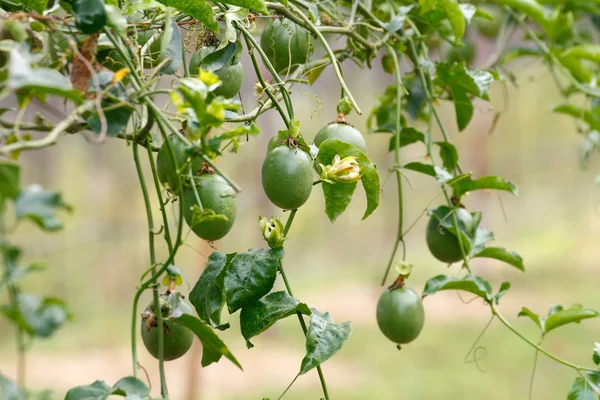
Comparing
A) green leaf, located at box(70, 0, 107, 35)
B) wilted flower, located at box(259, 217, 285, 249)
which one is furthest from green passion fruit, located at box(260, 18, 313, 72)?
green leaf, located at box(70, 0, 107, 35)

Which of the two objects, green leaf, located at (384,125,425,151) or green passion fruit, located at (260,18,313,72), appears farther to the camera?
green leaf, located at (384,125,425,151)

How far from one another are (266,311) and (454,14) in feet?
1.75

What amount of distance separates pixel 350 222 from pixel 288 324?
2.81m

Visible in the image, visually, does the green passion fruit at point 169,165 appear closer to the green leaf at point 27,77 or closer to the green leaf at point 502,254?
the green leaf at point 27,77

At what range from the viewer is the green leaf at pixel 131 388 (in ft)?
1.77

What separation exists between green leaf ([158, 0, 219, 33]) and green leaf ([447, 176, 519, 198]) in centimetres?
40

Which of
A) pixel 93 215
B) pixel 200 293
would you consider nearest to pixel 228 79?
pixel 200 293

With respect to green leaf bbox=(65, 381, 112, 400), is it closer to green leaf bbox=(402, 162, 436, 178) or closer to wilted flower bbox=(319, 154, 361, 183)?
wilted flower bbox=(319, 154, 361, 183)

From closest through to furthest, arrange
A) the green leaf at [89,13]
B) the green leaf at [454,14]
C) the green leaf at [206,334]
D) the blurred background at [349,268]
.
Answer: the green leaf at [89,13], the green leaf at [206,334], the green leaf at [454,14], the blurred background at [349,268]

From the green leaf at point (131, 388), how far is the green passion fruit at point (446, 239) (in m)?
0.49

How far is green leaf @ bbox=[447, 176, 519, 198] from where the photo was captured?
0.90 meters

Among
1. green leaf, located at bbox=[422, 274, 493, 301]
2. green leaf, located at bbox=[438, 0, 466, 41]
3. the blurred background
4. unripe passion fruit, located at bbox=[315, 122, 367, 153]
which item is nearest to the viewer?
unripe passion fruit, located at bbox=[315, 122, 367, 153]

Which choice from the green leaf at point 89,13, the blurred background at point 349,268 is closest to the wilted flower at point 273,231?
the green leaf at point 89,13

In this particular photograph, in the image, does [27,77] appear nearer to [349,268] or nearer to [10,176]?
[10,176]
